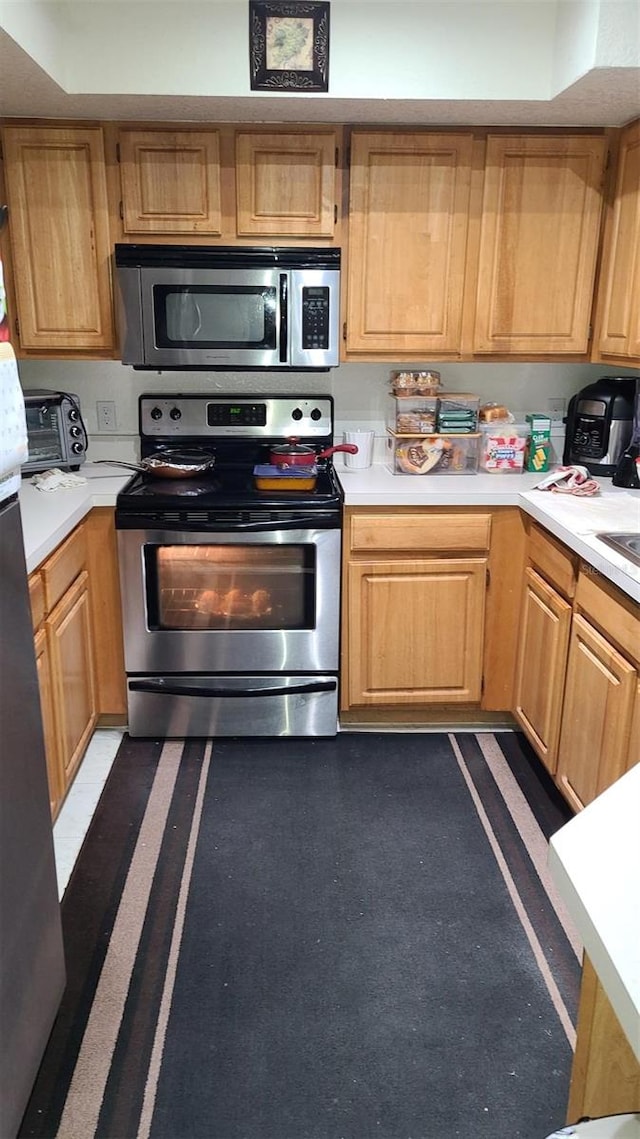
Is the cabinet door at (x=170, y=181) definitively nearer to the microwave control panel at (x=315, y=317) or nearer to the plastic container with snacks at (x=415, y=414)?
the microwave control panel at (x=315, y=317)

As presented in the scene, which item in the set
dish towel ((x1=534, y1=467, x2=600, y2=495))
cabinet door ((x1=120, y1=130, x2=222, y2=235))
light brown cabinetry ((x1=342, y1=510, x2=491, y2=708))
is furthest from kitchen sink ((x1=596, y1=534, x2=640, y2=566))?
cabinet door ((x1=120, y1=130, x2=222, y2=235))

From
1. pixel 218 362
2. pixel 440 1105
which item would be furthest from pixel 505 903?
pixel 218 362

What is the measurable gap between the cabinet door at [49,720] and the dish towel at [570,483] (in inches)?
63.6

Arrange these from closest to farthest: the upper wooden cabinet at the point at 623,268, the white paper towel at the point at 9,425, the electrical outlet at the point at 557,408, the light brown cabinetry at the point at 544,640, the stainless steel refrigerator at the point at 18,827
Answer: the white paper towel at the point at 9,425, the stainless steel refrigerator at the point at 18,827, the light brown cabinetry at the point at 544,640, the upper wooden cabinet at the point at 623,268, the electrical outlet at the point at 557,408

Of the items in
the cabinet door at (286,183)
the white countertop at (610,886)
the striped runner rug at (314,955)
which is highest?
the cabinet door at (286,183)

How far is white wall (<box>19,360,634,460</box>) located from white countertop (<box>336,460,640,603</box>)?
0.92 ft

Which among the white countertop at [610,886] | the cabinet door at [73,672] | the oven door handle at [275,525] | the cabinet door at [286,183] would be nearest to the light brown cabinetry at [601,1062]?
the white countertop at [610,886]

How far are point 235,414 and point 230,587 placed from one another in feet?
2.31

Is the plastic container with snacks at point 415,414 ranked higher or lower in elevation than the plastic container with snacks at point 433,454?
higher

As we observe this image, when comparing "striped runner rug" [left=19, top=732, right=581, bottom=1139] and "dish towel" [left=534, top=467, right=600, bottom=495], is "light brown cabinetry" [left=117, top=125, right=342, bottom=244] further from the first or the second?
"striped runner rug" [left=19, top=732, right=581, bottom=1139]

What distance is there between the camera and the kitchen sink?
2.03m

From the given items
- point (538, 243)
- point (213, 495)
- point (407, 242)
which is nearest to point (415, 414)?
point (407, 242)

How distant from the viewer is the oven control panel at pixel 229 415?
3080 mm

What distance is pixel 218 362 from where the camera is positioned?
2791 millimetres
